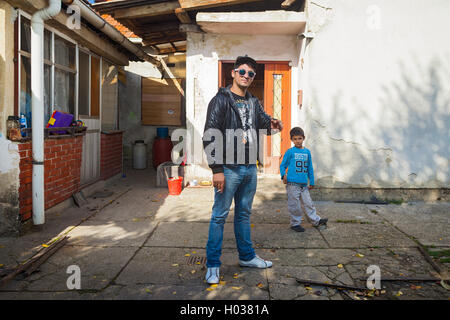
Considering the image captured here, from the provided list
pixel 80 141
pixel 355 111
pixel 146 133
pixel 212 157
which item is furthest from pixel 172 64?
pixel 212 157

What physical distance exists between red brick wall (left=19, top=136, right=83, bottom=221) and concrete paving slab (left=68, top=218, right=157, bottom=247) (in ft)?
2.45

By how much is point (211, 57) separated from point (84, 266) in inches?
199

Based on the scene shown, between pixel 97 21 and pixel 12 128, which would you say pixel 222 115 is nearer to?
pixel 12 128

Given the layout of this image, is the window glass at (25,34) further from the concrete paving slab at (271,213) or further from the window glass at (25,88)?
the concrete paving slab at (271,213)

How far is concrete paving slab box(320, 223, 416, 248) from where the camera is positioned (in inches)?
162

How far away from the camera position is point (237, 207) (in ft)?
11.0

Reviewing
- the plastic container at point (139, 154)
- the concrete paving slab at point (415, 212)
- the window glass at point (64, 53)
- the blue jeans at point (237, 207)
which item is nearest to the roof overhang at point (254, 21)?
the window glass at point (64, 53)

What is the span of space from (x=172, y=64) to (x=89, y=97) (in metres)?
4.21

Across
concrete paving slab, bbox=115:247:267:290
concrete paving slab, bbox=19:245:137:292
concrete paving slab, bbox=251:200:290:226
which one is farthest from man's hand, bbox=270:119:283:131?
concrete paving slab, bbox=19:245:137:292

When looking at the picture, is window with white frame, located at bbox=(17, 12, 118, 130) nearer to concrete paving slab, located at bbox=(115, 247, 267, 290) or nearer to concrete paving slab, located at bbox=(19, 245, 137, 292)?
concrete paving slab, located at bbox=(19, 245, 137, 292)

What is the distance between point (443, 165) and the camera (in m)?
6.14

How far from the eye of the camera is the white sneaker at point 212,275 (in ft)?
10.1
